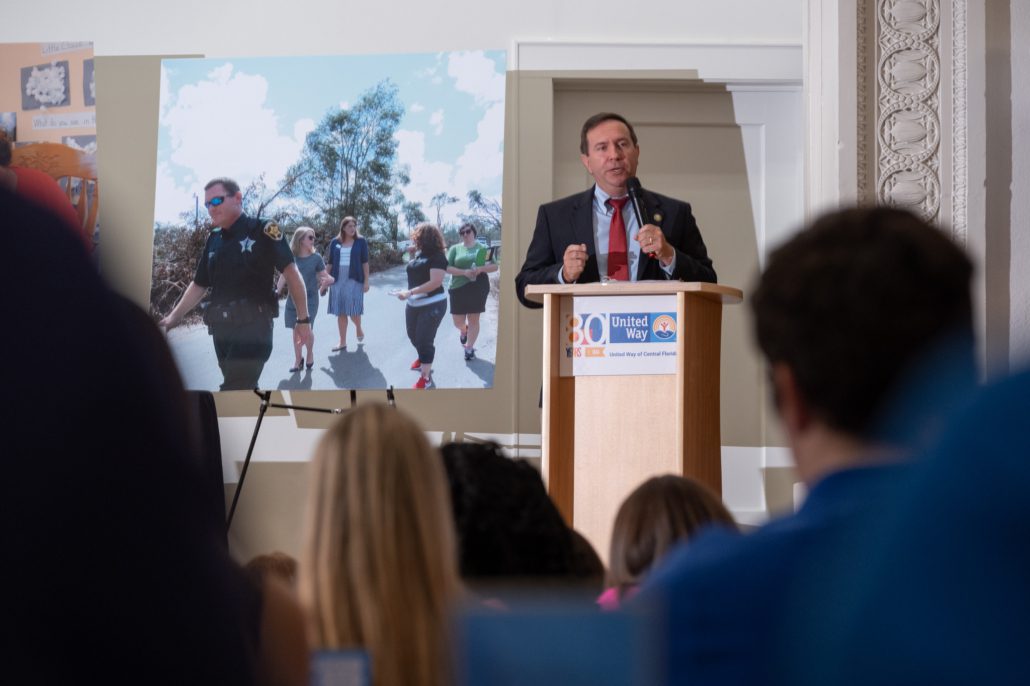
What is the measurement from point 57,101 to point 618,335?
4278 mm

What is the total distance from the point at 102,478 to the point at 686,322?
131 inches

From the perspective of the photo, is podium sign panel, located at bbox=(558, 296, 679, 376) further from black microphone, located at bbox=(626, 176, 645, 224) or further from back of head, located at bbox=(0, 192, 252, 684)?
back of head, located at bbox=(0, 192, 252, 684)

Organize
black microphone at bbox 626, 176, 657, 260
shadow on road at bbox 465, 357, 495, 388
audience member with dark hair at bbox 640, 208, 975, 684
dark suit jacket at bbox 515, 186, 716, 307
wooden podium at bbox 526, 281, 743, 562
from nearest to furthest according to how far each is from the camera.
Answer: audience member with dark hair at bbox 640, 208, 975, 684, wooden podium at bbox 526, 281, 743, 562, black microphone at bbox 626, 176, 657, 260, dark suit jacket at bbox 515, 186, 716, 307, shadow on road at bbox 465, 357, 495, 388

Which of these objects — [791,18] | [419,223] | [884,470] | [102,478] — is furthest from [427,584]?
[791,18]

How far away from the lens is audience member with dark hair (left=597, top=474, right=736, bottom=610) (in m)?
1.93

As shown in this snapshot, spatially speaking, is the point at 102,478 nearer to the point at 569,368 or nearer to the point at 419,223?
the point at 569,368

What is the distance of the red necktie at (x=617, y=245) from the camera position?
4.67 metres

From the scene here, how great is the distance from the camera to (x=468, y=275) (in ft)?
20.9

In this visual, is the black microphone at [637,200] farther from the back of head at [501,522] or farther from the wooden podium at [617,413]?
the back of head at [501,522]

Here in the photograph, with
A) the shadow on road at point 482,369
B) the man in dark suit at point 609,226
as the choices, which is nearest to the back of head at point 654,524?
the man in dark suit at point 609,226

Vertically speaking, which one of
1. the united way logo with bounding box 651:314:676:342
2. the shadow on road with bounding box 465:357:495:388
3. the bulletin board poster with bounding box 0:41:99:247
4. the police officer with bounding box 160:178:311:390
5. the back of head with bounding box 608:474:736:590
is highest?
the bulletin board poster with bounding box 0:41:99:247

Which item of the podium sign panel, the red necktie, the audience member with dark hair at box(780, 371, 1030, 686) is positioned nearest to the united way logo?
the podium sign panel

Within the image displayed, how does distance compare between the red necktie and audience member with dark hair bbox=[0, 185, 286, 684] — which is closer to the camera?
audience member with dark hair bbox=[0, 185, 286, 684]

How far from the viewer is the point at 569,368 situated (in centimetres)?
395
